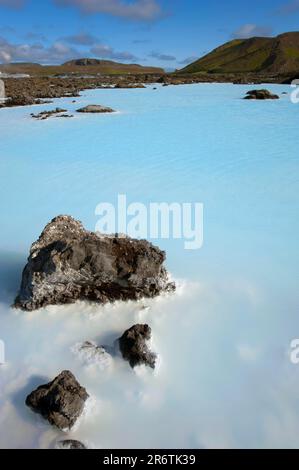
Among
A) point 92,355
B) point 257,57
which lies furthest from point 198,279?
point 257,57

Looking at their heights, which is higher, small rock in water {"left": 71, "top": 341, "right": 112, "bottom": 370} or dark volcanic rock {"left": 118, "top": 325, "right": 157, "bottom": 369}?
dark volcanic rock {"left": 118, "top": 325, "right": 157, "bottom": 369}

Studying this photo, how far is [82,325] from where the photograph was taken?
455 cm

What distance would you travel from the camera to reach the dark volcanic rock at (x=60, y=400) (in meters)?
3.30

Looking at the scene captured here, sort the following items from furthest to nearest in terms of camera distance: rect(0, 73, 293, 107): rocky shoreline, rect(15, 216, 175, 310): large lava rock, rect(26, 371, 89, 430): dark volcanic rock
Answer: rect(0, 73, 293, 107): rocky shoreline < rect(15, 216, 175, 310): large lava rock < rect(26, 371, 89, 430): dark volcanic rock

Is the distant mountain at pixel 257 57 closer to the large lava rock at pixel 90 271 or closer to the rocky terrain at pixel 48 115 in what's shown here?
the rocky terrain at pixel 48 115

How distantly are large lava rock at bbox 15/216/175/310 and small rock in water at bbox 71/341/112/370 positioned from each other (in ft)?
2.38

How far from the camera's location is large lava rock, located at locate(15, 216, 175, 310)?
471 centimetres

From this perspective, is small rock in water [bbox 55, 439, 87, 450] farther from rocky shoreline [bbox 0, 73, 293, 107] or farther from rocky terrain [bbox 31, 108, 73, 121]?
rocky shoreline [bbox 0, 73, 293, 107]

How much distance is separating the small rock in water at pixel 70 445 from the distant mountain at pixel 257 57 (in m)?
106

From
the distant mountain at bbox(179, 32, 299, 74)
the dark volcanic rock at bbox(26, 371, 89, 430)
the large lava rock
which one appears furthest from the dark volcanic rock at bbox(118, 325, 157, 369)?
the distant mountain at bbox(179, 32, 299, 74)

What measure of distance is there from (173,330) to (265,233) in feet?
10.9

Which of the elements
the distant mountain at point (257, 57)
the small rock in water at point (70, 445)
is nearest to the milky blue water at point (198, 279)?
the small rock in water at point (70, 445)

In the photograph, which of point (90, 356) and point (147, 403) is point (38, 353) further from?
point (147, 403)

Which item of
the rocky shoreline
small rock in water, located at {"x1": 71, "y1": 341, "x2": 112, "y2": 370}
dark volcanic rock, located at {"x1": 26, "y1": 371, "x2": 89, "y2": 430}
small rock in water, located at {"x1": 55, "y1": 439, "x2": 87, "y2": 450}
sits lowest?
small rock in water, located at {"x1": 55, "y1": 439, "x2": 87, "y2": 450}
